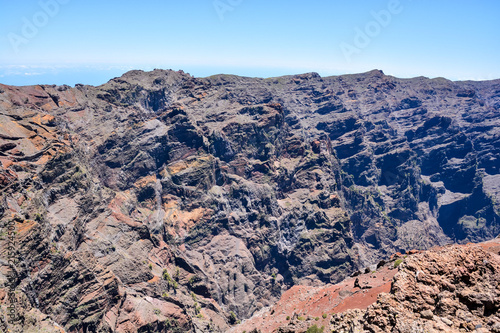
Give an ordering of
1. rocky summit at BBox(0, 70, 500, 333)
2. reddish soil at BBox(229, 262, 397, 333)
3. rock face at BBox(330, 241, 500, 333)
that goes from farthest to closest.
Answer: reddish soil at BBox(229, 262, 397, 333)
rocky summit at BBox(0, 70, 500, 333)
rock face at BBox(330, 241, 500, 333)

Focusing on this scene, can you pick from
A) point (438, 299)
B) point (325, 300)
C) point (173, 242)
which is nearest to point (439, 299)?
point (438, 299)

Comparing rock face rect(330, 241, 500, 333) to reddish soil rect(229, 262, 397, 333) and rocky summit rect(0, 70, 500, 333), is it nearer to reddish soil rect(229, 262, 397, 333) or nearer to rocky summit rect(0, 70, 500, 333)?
rocky summit rect(0, 70, 500, 333)

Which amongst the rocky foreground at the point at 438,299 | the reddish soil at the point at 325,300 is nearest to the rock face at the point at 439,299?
the rocky foreground at the point at 438,299

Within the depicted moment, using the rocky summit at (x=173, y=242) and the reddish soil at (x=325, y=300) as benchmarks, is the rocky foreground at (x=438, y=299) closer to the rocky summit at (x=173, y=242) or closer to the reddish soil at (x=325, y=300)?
the rocky summit at (x=173, y=242)

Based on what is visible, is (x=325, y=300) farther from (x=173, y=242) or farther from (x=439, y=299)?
(x=173, y=242)

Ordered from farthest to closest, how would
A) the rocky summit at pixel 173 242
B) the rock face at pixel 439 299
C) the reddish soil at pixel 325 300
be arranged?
the reddish soil at pixel 325 300, the rocky summit at pixel 173 242, the rock face at pixel 439 299

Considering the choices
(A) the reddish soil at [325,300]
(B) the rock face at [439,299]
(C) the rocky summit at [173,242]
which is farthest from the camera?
(A) the reddish soil at [325,300]

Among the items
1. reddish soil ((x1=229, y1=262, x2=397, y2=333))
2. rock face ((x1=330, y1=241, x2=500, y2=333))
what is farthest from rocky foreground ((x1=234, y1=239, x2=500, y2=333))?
reddish soil ((x1=229, y1=262, x2=397, y2=333))

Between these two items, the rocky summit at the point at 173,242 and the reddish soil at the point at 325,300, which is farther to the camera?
the reddish soil at the point at 325,300

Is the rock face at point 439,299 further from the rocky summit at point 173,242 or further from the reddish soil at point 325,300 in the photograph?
the reddish soil at point 325,300

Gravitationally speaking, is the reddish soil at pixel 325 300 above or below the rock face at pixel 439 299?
below

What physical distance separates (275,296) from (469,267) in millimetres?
141897

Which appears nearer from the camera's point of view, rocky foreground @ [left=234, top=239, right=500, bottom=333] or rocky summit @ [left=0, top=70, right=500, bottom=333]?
rocky foreground @ [left=234, top=239, right=500, bottom=333]

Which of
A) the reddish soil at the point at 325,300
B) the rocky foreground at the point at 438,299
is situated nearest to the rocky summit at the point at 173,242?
the rocky foreground at the point at 438,299
